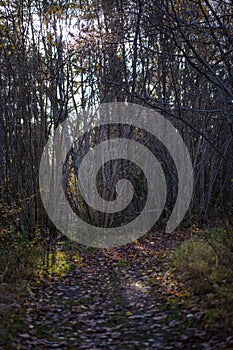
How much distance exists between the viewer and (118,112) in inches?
556

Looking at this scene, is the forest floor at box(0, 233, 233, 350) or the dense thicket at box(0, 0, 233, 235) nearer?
the forest floor at box(0, 233, 233, 350)

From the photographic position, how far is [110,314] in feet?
20.3

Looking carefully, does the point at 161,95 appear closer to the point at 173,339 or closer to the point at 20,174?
the point at 20,174

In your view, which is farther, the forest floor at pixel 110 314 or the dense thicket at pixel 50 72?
the dense thicket at pixel 50 72

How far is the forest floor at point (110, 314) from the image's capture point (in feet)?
16.3

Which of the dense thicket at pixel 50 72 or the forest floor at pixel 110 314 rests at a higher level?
the dense thicket at pixel 50 72

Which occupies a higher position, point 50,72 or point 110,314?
point 50,72

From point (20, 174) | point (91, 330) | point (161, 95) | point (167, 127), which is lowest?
point (91, 330)

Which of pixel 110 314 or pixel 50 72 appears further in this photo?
pixel 50 72

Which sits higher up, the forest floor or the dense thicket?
the dense thicket

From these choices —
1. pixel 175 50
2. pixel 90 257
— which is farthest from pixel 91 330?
pixel 175 50

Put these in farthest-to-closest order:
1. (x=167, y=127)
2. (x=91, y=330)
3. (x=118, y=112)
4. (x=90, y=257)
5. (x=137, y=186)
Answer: (x=137, y=186), (x=167, y=127), (x=118, y=112), (x=90, y=257), (x=91, y=330)

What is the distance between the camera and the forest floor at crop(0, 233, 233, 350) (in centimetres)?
497

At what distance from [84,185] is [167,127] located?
11.5 ft
